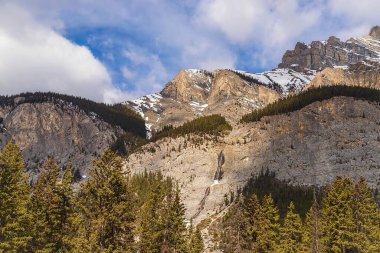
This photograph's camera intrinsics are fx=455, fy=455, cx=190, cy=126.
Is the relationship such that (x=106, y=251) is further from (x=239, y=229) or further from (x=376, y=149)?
(x=376, y=149)

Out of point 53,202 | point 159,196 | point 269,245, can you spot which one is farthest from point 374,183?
point 53,202

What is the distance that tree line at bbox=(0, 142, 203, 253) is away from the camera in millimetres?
35875

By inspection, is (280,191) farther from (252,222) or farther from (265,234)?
(265,234)

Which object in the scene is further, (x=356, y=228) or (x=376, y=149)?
(x=376, y=149)

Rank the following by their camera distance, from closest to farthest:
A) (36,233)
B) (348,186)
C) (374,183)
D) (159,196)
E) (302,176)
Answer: (36,233)
(159,196)
(348,186)
(374,183)
(302,176)

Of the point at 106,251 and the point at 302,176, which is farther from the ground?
the point at 302,176

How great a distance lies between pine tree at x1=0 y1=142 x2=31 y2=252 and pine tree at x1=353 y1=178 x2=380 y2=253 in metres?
44.3

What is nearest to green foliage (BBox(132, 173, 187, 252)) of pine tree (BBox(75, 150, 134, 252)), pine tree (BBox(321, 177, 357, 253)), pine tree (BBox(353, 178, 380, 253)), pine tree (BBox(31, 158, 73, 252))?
pine tree (BBox(31, 158, 73, 252))

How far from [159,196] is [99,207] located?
21.9 metres

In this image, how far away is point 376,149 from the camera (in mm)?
196250

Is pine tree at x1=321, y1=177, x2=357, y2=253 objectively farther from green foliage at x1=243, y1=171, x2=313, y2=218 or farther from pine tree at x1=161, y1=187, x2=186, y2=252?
green foliage at x1=243, y1=171, x2=313, y2=218

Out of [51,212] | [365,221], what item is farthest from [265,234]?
[51,212]

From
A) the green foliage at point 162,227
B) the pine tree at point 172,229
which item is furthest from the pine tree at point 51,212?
the pine tree at point 172,229

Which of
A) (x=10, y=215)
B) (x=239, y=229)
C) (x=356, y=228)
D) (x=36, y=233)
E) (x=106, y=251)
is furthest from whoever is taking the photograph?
(x=356, y=228)
